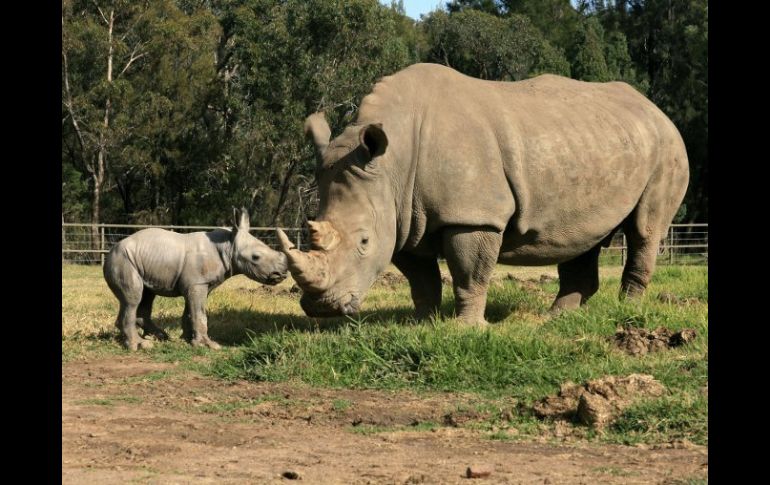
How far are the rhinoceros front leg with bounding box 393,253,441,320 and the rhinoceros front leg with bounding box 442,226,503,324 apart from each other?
62 centimetres

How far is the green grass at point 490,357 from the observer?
595 cm

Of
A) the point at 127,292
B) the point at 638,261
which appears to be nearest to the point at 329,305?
the point at 127,292

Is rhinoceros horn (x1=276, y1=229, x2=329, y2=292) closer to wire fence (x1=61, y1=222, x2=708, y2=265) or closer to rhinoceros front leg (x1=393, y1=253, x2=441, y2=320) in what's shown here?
rhinoceros front leg (x1=393, y1=253, x2=441, y2=320)

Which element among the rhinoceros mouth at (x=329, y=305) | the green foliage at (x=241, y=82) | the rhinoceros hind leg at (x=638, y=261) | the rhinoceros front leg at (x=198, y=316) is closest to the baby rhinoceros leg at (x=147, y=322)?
the rhinoceros front leg at (x=198, y=316)

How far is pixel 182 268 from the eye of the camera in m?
9.46

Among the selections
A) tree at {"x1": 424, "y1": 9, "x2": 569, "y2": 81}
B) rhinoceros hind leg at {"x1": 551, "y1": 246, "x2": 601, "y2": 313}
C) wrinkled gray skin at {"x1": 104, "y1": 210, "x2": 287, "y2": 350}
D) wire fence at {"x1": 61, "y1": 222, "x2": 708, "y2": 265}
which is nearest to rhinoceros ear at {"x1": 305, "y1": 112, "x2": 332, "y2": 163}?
wrinkled gray skin at {"x1": 104, "y1": 210, "x2": 287, "y2": 350}

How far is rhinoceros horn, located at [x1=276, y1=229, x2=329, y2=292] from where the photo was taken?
26.1 ft

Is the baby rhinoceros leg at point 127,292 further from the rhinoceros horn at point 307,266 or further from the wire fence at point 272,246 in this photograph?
the wire fence at point 272,246

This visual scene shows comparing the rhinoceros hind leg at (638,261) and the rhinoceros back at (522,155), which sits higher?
the rhinoceros back at (522,155)

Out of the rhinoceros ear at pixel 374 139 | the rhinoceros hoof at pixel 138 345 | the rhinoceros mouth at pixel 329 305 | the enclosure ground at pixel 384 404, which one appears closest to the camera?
the enclosure ground at pixel 384 404

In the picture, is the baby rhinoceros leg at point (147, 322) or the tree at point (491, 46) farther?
the tree at point (491, 46)

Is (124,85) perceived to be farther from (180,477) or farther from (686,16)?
(180,477)
